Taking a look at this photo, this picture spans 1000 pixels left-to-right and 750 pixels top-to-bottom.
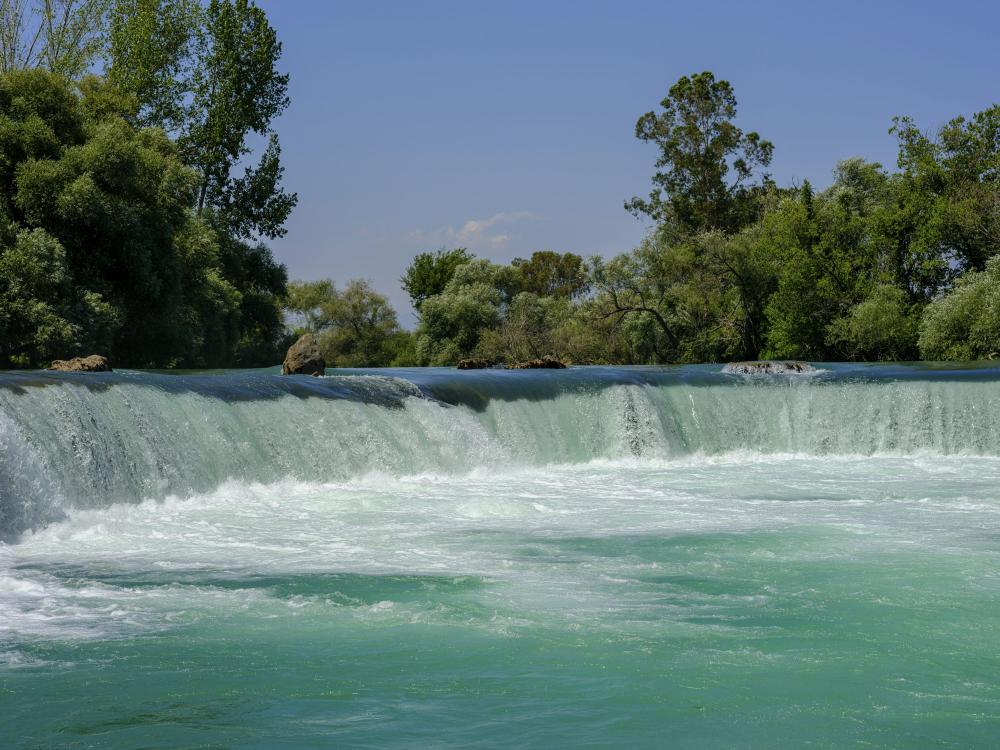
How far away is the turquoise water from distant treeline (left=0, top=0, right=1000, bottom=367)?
465 inches

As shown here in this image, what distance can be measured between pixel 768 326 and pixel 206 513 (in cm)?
3028

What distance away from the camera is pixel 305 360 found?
853 inches

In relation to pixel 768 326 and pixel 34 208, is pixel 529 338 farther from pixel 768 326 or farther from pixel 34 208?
pixel 34 208

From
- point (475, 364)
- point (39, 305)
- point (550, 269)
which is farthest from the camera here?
point (550, 269)

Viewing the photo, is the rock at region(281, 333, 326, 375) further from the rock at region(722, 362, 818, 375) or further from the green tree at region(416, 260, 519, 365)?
the green tree at region(416, 260, 519, 365)

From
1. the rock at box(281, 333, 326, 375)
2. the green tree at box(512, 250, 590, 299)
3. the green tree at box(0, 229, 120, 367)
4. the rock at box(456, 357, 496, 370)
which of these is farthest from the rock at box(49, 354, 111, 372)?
the green tree at box(512, 250, 590, 299)

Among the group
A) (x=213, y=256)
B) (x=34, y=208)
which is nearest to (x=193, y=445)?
(x=34, y=208)

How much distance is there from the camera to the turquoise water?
17.4 ft

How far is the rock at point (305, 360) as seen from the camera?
851 inches

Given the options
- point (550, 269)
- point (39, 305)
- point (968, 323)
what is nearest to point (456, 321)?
point (968, 323)

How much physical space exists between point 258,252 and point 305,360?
65.9 ft

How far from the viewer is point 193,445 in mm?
12578

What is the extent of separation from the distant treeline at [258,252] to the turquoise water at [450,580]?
465 inches

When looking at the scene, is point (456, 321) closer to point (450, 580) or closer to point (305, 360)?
point (305, 360)
